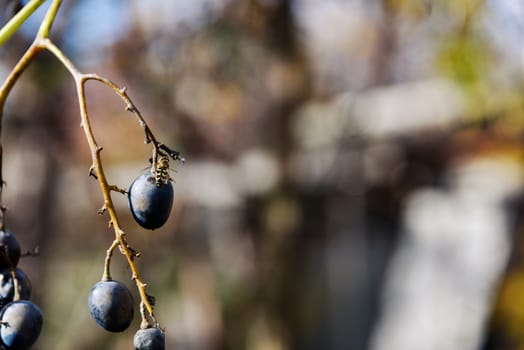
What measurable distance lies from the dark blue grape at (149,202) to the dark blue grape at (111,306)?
8 centimetres

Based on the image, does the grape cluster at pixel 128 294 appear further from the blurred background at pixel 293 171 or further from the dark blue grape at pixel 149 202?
the blurred background at pixel 293 171

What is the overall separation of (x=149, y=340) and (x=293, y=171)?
329 cm

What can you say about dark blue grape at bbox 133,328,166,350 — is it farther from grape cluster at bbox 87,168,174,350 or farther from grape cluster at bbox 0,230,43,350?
grape cluster at bbox 0,230,43,350

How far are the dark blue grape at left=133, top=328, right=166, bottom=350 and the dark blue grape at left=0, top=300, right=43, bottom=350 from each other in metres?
0.13

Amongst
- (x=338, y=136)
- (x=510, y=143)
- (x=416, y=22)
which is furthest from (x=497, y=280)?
(x=416, y=22)

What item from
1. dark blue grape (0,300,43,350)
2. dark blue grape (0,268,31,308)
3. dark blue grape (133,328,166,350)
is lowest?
dark blue grape (133,328,166,350)

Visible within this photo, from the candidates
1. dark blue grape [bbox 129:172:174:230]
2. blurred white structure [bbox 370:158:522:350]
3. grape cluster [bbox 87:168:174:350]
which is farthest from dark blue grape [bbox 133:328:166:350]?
blurred white structure [bbox 370:158:522:350]

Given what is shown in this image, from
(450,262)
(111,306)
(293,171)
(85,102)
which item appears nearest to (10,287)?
(111,306)

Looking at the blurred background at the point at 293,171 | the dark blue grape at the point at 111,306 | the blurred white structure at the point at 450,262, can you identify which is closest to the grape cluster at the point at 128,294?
the dark blue grape at the point at 111,306

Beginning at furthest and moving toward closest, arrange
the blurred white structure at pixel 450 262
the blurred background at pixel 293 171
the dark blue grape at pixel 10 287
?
the blurred white structure at pixel 450 262, the blurred background at pixel 293 171, the dark blue grape at pixel 10 287

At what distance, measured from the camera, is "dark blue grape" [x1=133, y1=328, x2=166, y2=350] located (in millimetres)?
838

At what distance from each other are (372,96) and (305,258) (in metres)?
1.26

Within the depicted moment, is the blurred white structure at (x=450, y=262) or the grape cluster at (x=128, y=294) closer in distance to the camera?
the grape cluster at (x=128, y=294)

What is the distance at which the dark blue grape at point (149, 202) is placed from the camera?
2.71 ft
